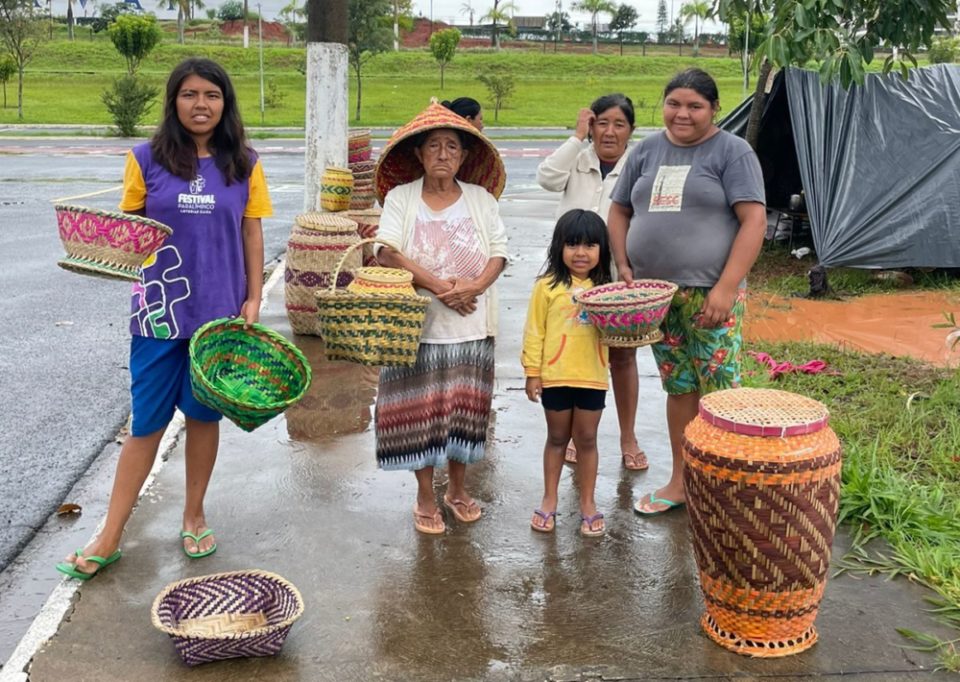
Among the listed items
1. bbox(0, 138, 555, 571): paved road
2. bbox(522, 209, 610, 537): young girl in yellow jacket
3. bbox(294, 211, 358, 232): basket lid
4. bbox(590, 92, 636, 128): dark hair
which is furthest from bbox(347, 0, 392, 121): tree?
bbox(522, 209, 610, 537): young girl in yellow jacket

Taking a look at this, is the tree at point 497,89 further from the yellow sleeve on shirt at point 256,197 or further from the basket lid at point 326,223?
the yellow sleeve on shirt at point 256,197

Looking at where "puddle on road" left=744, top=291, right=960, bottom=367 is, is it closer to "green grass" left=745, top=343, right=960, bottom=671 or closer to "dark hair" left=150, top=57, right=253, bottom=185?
"green grass" left=745, top=343, right=960, bottom=671

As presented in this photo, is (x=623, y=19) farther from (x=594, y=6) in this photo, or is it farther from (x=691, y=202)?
(x=691, y=202)

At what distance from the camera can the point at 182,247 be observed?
12.1 ft

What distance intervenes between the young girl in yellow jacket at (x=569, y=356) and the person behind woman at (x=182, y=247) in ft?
3.71

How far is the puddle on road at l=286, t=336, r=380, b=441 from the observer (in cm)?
548

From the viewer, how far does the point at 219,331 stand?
365 cm

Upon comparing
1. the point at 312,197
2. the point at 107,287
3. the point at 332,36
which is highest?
the point at 332,36

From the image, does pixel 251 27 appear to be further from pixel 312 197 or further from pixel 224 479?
pixel 224 479

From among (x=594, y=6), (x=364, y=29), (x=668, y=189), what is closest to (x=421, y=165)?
(x=668, y=189)

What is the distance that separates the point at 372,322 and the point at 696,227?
1.38 metres

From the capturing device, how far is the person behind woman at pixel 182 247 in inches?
144

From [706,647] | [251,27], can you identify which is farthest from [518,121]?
[251,27]

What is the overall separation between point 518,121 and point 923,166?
27.6 metres
